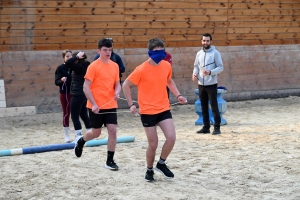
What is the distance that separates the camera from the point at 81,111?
9977mm

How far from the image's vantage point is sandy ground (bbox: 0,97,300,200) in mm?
6664

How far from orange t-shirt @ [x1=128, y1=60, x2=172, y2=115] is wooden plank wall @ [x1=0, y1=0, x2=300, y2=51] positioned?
696 cm

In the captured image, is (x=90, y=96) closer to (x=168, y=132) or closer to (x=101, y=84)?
(x=101, y=84)

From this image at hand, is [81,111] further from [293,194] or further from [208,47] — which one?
[293,194]

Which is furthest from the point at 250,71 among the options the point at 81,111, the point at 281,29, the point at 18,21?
the point at 81,111

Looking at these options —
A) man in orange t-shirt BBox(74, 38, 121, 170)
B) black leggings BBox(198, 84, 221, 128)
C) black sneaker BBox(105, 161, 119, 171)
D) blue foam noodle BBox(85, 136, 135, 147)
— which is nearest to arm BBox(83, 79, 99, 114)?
man in orange t-shirt BBox(74, 38, 121, 170)

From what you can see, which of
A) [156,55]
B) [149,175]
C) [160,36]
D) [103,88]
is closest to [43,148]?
[103,88]

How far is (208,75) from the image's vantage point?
10.6m

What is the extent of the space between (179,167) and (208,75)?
3024 millimetres

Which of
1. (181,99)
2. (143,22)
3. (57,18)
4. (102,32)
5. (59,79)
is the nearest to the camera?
(181,99)

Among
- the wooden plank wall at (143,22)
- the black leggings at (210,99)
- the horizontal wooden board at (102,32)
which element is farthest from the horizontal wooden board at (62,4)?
the black leggings at (210,99)

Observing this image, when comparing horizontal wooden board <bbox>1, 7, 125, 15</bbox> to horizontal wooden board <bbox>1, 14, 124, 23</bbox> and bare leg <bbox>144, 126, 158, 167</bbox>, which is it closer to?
horizontal wooden board <bbox>1, 14, 124, 23</bbox>

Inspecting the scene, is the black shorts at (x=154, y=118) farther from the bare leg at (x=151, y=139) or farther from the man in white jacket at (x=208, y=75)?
the man in white jacket at (x=208, y=75)

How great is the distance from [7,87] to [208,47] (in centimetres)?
481
